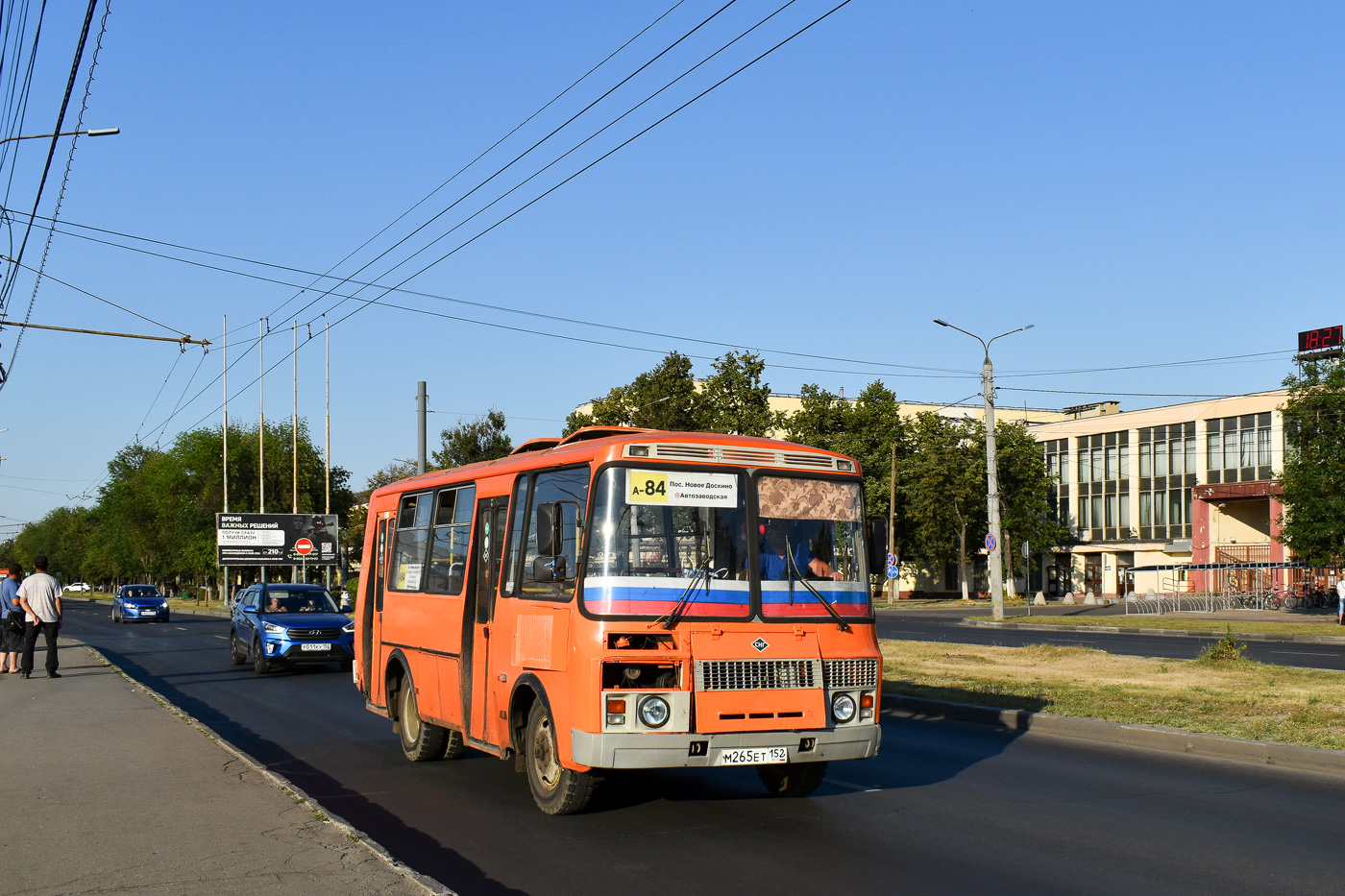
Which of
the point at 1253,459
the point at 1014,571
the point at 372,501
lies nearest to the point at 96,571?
the point at 1014,571

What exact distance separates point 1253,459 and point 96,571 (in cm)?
13525

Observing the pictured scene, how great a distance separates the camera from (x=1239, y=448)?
65.6m

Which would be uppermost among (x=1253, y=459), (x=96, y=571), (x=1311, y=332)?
(x=1311, y=332)

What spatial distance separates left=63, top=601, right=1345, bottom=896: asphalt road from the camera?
6.61 m

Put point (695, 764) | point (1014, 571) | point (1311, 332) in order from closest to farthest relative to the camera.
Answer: point (695, 764) < point (1311, 332) < point (1014, 571)

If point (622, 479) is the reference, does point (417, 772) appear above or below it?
below

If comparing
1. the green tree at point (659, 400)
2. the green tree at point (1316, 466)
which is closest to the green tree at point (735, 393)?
the green tree at point (659, 400)

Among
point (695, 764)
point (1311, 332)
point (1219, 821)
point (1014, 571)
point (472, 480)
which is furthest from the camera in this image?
point (1014, 571)

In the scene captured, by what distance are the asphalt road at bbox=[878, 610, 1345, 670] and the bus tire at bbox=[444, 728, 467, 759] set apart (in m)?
15.6

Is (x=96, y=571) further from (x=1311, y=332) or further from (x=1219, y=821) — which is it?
(x=1219, y=821)

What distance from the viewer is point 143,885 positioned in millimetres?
5977

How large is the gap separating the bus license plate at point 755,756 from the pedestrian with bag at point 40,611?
13.7 m

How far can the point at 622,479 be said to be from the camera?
7992mm

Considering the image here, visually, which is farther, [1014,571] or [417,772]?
[1014,571]
